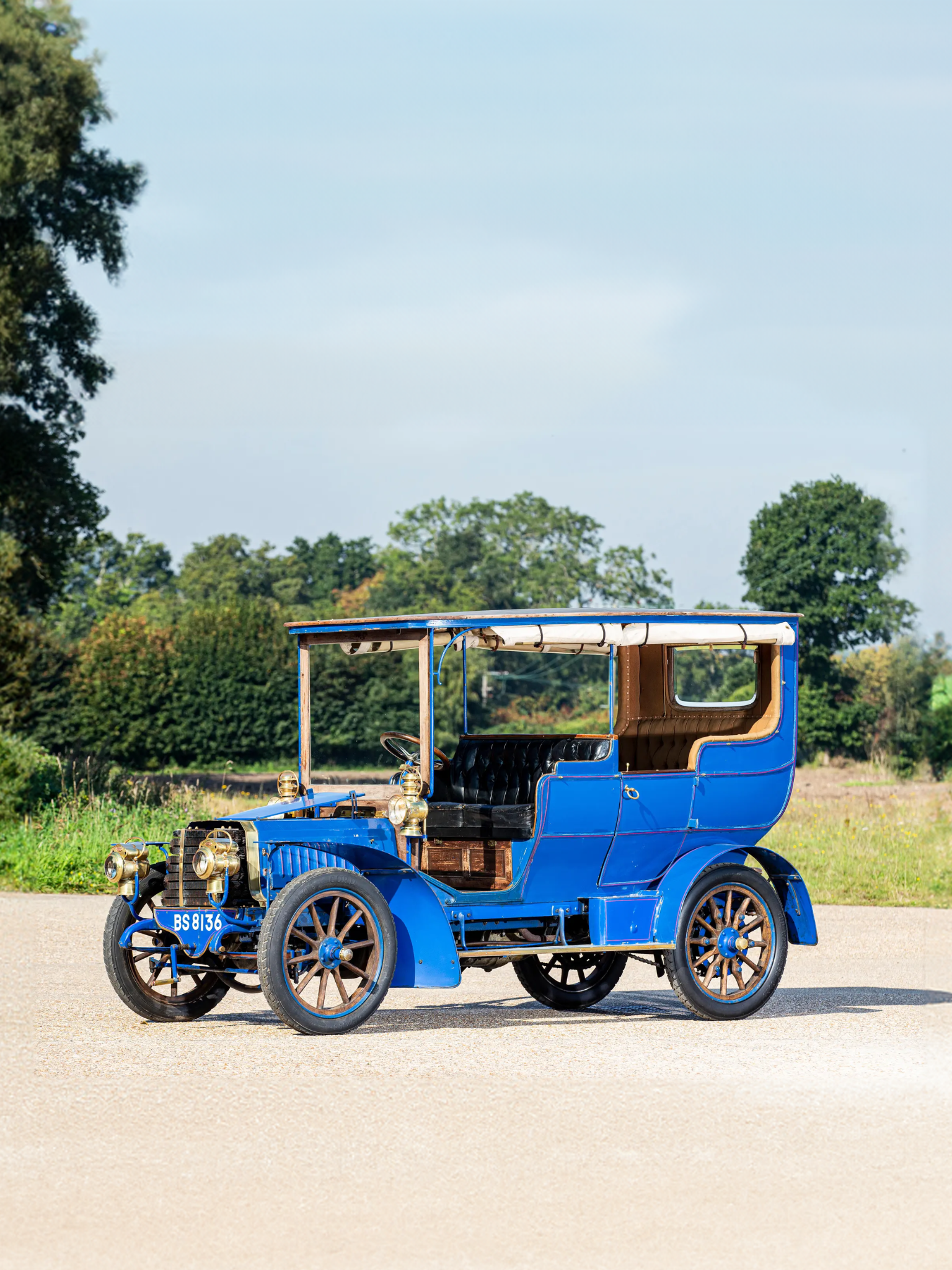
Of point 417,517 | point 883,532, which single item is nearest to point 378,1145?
point 883,532

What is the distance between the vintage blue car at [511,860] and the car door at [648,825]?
14 mm

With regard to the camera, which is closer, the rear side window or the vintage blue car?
the vintage blue car

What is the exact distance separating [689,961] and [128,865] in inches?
132

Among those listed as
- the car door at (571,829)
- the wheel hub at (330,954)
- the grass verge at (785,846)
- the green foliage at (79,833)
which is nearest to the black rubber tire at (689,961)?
the car door at (571,829)

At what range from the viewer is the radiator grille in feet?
34.4

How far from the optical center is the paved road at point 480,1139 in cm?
588

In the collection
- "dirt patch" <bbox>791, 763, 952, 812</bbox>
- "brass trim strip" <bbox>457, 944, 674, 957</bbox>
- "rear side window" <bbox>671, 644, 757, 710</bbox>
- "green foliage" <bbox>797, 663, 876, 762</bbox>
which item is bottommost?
"brass trim strip" <bbox>457, 944, 674, 957</bbox>

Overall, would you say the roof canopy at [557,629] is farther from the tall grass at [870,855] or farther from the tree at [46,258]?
the tree at [46,258]

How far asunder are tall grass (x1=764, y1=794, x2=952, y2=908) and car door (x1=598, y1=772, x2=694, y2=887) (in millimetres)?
8724

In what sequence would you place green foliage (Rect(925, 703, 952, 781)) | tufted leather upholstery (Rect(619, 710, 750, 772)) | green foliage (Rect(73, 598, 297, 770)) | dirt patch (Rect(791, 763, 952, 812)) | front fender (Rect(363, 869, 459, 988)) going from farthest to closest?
green foliage (Rect(925, 703, 952, 781)), green foliage (Rect(73, 598, 297, 770)), dirt patch (Rect(791, 763, 952, 812)), tufted leather upholstery (Rect(619, 710, 750, 772)), front fender (Rect(363, 869, 459, 988))

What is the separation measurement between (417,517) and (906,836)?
247 feet

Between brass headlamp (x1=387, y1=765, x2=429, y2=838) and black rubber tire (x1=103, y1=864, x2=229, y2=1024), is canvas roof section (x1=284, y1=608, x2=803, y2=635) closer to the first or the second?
brass headlamp (x1=387, y1=765, x2=429, y2=838)

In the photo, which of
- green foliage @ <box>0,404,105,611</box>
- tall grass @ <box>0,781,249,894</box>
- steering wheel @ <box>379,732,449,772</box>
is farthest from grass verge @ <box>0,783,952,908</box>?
green foliage @ <box>0,404,105,611</box>

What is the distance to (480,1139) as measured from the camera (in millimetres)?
7414
